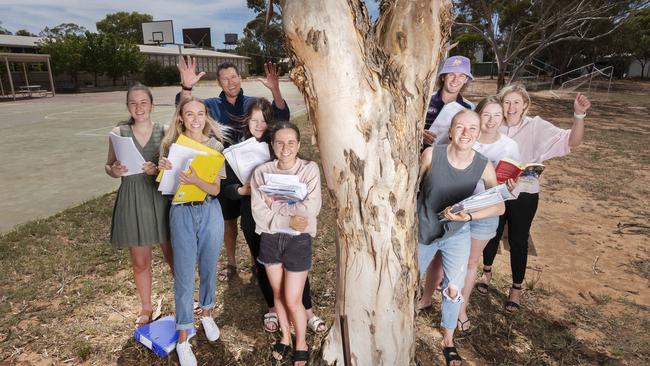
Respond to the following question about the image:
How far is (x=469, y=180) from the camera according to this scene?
2.34 m

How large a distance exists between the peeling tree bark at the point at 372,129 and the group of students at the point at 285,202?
415 millimetres

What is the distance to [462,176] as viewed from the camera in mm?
2338

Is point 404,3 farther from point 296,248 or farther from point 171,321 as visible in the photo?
point 171,321

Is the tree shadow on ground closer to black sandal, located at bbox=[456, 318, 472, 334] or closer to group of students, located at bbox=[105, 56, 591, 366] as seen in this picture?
black sandal, located at bbox=[456, 318, 472, 334]

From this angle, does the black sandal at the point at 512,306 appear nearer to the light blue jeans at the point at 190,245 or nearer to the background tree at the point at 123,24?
the light blue jeans at the point at 190,245

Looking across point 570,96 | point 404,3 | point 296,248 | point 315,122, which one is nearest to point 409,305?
point 296,248

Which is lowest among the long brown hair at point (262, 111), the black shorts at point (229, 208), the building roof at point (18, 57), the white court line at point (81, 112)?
the white court line at point (81, 112)

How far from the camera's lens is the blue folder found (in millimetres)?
2637

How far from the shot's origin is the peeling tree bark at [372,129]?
5.44 feet

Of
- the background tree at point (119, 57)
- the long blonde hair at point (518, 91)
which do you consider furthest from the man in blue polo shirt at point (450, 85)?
the background tree at point (119, 57)

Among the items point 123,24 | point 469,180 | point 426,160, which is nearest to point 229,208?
point 426,160

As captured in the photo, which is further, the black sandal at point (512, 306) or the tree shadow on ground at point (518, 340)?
the black sandal at point (512, 306)

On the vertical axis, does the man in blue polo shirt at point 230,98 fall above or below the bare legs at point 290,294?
above

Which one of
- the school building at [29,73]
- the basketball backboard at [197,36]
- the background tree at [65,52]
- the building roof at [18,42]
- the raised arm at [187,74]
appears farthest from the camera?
the basketball backboard at [197,36]
